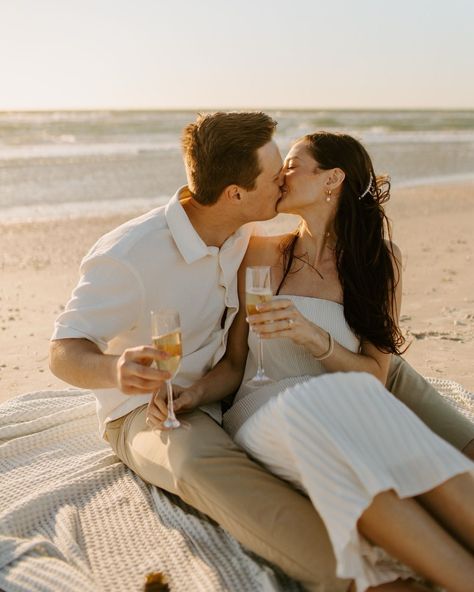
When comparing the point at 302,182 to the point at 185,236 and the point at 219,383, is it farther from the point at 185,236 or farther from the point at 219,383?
the point at 219,383

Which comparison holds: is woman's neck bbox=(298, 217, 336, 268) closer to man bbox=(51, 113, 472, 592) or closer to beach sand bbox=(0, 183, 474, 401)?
man bbox=(51, 113, 472, 592)

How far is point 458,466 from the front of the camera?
2.88 meters

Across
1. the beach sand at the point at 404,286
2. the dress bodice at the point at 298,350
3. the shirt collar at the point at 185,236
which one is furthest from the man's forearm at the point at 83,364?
the beach sand at the point at 404,286

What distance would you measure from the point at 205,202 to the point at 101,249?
0.65 m

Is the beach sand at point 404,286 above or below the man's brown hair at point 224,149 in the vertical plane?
below

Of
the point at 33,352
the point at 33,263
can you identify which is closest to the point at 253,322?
the point at 33,352

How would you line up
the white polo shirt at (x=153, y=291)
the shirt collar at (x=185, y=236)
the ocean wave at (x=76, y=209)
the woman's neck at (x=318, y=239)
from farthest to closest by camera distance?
the ocean wave at (x=76, y=209)
the woman's neck at (x=318, y=239)
the shirt collar at (x=185, y=236)
the white polo shirt at (x=153, y=291)

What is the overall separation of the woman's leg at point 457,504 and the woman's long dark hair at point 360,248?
1.26 m

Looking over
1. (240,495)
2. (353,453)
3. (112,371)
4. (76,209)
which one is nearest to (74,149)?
(76,209)

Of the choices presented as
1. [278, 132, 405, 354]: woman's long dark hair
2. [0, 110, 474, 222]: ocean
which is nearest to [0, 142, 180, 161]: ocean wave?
[0, 110, 474, 222]: ocean

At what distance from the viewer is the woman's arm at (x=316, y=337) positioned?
11.5 feet

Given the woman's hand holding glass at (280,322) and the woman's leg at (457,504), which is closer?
the woman's leg at (457,504)

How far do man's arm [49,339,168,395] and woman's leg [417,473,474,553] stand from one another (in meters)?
1.18

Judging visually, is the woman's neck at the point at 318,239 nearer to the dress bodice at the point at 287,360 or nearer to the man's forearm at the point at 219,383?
the dress bodice at the point at 287,360
